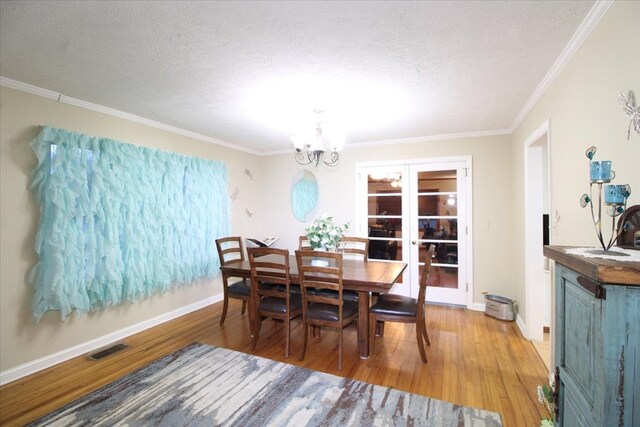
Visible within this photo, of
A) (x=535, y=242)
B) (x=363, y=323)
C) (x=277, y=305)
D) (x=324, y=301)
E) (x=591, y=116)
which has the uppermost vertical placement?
(x=591, y=116)

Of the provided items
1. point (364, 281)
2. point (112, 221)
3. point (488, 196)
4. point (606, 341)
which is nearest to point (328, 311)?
point (364, 281)

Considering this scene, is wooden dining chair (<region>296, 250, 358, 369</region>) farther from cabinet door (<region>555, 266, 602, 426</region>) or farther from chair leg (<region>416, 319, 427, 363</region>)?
cabinet door (<region>555, 266, 602, 426</region>)

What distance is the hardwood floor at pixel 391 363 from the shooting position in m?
2.09

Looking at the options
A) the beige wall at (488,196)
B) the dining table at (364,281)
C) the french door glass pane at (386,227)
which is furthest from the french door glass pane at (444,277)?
the dining table at (364,281)

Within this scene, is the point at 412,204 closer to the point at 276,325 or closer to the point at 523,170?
the point at 523,170

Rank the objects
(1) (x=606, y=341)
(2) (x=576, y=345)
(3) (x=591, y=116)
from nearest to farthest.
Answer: (1) (x=606, y=341) → (2) (x=576, y=345) → (3) (x=591, y=116)

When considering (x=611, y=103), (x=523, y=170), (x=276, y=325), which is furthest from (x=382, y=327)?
(x=611, y=103)

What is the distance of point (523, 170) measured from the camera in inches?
124

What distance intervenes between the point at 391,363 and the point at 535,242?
1971 millimetres

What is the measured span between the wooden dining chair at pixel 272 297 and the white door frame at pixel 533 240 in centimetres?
242

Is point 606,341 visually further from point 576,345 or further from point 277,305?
point 277,305

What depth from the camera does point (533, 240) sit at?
3.02m

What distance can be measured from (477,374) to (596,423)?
1826 mm

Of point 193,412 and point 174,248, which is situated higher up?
point 174,248
